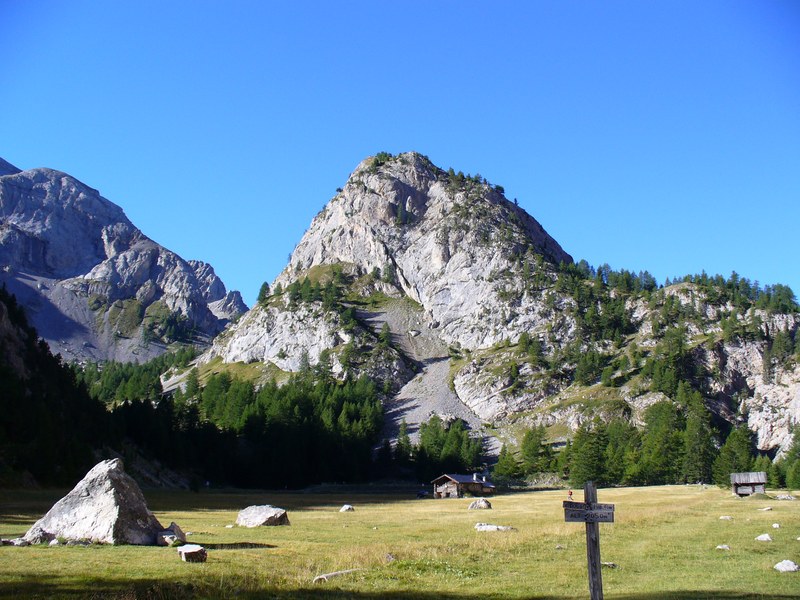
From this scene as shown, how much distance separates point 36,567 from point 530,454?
138268mm

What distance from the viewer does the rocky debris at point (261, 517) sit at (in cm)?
4303

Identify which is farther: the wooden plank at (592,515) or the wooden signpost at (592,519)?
the wooden plank at (592,515)

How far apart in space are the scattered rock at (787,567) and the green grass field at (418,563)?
0.30m

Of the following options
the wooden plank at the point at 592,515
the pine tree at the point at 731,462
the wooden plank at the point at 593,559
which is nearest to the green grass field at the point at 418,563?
the wooden plank at the point at 593,559

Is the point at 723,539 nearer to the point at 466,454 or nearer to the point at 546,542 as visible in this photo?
the point at 546,542

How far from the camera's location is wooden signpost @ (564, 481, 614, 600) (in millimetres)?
18109

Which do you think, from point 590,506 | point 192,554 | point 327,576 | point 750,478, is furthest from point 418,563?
point 750,478

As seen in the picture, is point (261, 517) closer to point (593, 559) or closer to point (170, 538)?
point (170, 538)

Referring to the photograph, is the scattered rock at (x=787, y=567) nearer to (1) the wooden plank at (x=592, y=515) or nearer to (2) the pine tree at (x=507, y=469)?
(1) the wooden plank at (x=592, y=515)

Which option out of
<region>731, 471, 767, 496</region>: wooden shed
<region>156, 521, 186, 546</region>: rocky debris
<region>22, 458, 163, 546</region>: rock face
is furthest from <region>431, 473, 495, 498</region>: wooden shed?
<region>22, 458, 163, 546</region>: rock face

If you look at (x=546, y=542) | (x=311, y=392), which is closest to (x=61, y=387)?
(x=311, y=392)

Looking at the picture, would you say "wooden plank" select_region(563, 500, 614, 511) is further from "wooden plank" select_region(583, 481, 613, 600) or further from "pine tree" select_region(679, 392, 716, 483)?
"pine tree" select_region(679, 392, 716, 483)

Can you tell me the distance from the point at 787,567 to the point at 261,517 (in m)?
29.7

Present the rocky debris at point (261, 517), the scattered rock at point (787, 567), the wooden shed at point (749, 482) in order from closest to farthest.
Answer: the scattered rock at point (787, 567) < the rocky debris at point (261, 517) < the wooden shed at point (749, 482)
